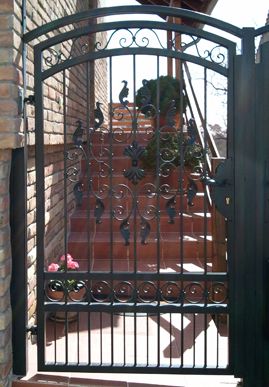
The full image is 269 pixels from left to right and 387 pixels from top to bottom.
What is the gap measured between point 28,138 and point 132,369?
4.52ft

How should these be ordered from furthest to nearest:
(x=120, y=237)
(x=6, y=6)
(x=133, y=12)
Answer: (x=120, y=237) < (x=133, y=12) < (x=6, y=6)

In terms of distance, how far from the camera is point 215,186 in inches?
106

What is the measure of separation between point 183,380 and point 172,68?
6120 millimetres

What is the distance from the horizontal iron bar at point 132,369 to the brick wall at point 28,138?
0.27 m

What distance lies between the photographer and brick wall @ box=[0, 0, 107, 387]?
238cm

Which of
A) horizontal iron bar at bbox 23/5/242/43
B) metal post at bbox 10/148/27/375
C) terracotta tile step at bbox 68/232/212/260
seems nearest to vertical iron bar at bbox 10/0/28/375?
metal post at bbox 10/148/27/375

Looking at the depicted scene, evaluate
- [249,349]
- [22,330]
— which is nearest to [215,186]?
[249,349]

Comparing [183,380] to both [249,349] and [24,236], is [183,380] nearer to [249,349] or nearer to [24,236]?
[249,349]

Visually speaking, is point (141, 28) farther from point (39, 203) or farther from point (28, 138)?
point (39, 203)

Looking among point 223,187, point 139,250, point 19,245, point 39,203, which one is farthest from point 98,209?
point 139,250

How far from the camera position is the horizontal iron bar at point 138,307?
8.77ft

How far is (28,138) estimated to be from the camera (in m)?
2.75

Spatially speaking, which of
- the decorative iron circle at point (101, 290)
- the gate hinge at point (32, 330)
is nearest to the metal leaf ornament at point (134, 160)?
the decorative iron circle at point (101, 290)

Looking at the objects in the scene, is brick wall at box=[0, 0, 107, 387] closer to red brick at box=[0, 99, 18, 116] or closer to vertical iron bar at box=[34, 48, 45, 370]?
red brick at box=[0, 99, 18, 116]
